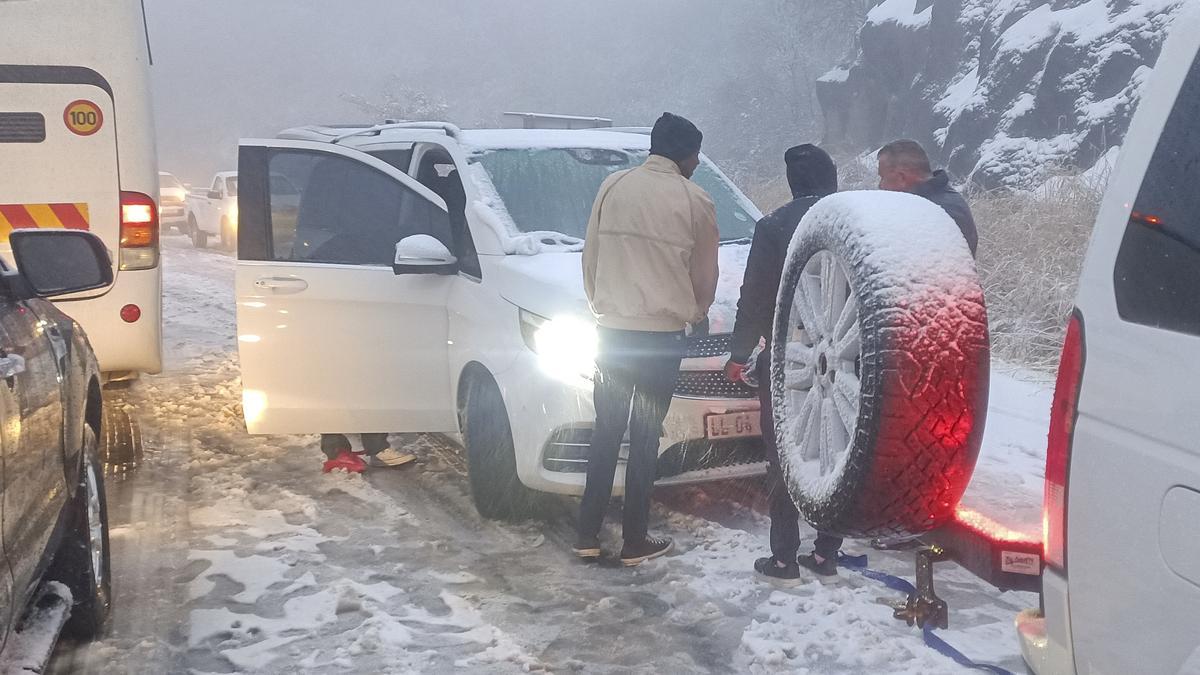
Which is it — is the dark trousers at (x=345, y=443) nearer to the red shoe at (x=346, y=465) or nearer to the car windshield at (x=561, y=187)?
the red shoe at (x=346, y=465)

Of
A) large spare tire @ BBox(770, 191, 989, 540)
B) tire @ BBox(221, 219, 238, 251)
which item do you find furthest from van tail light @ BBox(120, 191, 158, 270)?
tire @ BBox(221, 219, 238, 251)

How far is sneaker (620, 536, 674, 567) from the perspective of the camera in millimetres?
4656

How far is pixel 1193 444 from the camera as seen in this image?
5.28 ft

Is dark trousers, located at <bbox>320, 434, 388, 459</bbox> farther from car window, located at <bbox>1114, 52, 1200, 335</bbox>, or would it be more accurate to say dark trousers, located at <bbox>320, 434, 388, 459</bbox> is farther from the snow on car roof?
car window, located at <bbox>1114, 52, 1200, 335</bbox>

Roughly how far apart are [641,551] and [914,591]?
1175mm

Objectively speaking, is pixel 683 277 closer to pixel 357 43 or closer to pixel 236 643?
pixel 236 643

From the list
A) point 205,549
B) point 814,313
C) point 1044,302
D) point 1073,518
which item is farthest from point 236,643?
point 1044,302

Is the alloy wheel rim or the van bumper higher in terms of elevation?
the alloy wheel rim

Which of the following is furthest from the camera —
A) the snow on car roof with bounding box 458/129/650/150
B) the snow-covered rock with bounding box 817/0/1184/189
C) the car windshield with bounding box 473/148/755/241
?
the snow-covered rock with bounding box 817/0/1184/189

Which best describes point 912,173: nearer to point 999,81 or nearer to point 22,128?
point 22,128

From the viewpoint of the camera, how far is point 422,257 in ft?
17.0

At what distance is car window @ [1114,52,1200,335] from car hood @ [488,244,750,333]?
290 cm

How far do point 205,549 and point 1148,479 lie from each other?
4.11 metres

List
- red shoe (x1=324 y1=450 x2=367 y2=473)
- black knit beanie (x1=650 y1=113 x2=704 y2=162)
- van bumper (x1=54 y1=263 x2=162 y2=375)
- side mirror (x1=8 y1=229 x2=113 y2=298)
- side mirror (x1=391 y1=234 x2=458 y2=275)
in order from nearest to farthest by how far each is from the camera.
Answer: side mirror (x1=8 y1=229 x2=113 y2=298) < black knit beanie (x1=650 y1=113 x2=704 y2=162) < side mirror (x1=391 y1=234 x2=458 y2=275) < red shoe (x1=324 y1=450 x2=367 y2=473) < van bumper (x1=54 y1=263 x2=162 y2=375)
